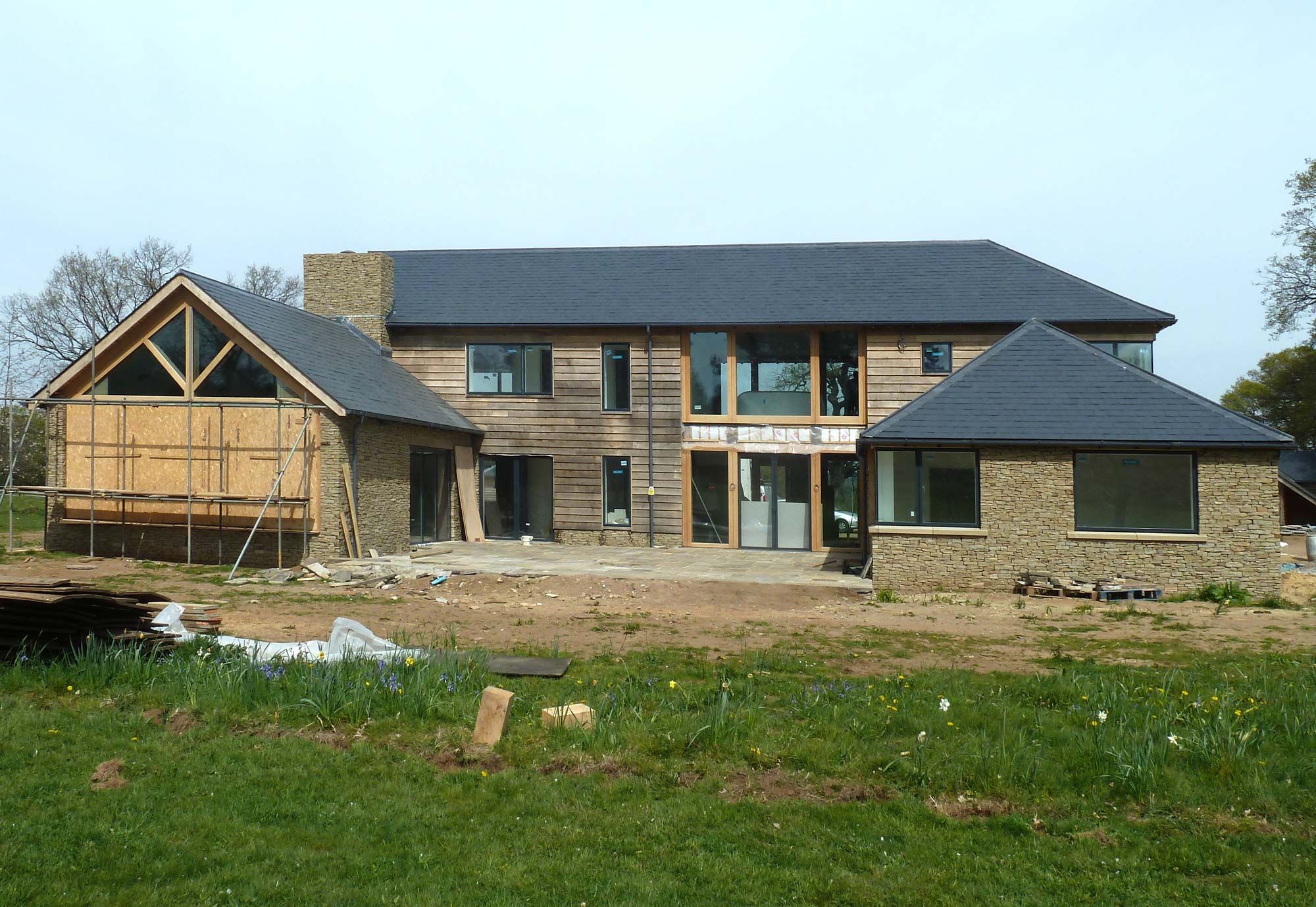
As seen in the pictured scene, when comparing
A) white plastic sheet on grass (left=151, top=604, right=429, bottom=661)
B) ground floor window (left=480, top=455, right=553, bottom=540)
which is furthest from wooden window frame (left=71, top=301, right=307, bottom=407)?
white plastic sheet on grass (left=151, top=604, right=429, bottom=661)

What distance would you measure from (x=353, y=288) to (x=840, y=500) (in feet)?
47.4

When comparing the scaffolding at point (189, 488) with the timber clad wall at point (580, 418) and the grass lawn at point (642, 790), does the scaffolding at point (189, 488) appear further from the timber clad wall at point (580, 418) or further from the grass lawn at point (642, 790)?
the grass lawn at point (642, 790)

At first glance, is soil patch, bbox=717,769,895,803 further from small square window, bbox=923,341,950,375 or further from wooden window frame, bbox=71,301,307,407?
small square window, bbox=923,341,950,375

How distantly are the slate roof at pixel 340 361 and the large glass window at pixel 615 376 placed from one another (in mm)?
3661

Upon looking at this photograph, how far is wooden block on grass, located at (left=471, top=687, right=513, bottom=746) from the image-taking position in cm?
671

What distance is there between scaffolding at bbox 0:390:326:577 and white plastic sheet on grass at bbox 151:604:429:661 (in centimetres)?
851

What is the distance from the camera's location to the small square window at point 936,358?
23766 millimetres

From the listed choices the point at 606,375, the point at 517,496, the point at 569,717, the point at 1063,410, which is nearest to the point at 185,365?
the point at 517,496

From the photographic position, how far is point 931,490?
18.2m

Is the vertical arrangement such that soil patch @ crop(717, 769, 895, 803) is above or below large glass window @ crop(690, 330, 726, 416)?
below

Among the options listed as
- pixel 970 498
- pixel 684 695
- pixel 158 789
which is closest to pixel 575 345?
pixel 970 498

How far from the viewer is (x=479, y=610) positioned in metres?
13.6

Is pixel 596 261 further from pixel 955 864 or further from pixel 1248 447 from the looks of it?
pixel 955 864

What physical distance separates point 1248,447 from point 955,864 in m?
15.6
